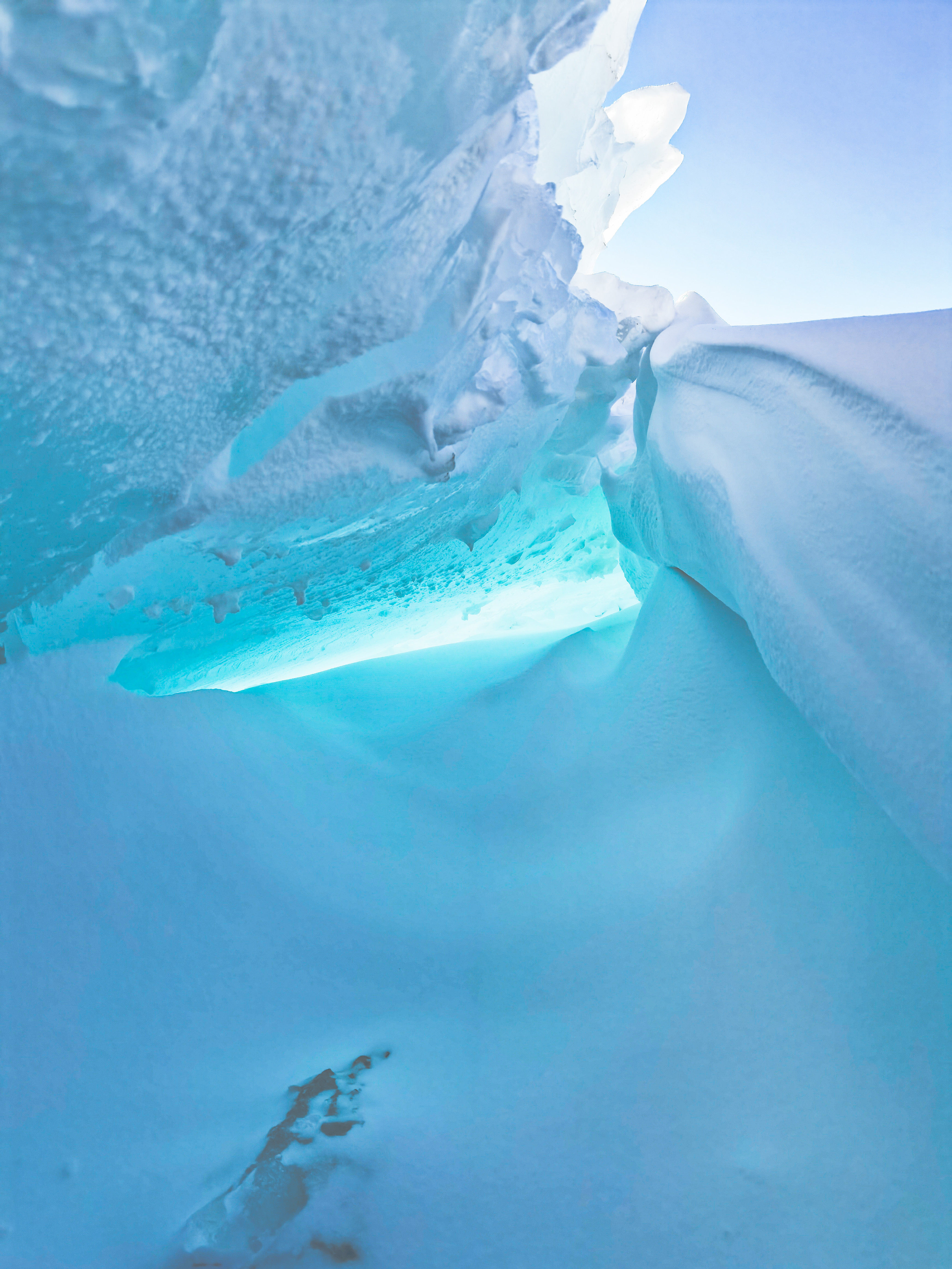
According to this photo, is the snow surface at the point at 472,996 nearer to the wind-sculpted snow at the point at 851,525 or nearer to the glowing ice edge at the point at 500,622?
the wind-sculpted snow at the point at 851,525

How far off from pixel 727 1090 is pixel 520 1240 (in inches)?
14.4

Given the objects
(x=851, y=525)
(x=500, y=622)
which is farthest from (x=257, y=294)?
(x=500, y=622)

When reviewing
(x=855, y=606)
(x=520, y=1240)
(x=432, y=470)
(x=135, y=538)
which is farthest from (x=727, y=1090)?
(x=135, y=538)

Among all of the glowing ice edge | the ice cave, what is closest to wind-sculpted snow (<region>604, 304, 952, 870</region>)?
the ice cave

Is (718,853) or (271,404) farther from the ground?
(271,404)

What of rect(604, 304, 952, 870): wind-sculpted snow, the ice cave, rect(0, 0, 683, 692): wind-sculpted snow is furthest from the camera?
rect(604, 304, 952, 870): wind-sculpted snow

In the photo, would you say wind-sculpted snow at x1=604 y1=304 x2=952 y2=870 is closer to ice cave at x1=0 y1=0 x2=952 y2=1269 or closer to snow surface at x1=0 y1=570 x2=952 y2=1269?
ice cave at x1=0 y1=0 x2=952 y2=1269

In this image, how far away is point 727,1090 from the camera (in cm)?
111

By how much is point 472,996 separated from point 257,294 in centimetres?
116

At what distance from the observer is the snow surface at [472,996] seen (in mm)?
977

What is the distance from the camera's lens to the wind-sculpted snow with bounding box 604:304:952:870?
0.97 m

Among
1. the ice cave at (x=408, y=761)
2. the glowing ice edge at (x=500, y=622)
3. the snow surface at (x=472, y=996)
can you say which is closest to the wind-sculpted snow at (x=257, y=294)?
the ice cave at (x=408, y=761)

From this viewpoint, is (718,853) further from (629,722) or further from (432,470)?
(432,470)

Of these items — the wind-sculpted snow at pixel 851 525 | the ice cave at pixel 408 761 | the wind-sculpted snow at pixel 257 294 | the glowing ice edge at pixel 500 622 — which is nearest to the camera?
the wind-sculpted snow at pixel 257 294
